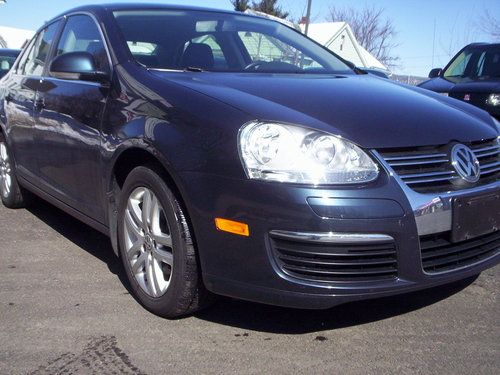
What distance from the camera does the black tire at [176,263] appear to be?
2.91 meters

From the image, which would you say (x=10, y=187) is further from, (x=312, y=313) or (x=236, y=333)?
(x=312, y=313)

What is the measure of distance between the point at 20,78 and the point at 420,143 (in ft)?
11.8

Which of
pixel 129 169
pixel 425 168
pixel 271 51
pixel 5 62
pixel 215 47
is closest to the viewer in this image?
pixel 425 168

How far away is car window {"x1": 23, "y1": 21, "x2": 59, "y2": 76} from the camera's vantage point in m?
4.78

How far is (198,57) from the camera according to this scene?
12.4ft

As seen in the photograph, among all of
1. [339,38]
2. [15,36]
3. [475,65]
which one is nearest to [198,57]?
[475,65]

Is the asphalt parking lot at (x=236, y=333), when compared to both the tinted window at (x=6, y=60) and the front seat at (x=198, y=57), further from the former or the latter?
the tinted window at (x=6, y=60)

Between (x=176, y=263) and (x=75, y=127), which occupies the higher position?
(x=75, y=127)

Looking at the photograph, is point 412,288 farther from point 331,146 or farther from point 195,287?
point 195,287

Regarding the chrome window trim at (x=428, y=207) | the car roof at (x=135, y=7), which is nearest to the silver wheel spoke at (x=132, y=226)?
the chrome window trim at (x=428, y=207)

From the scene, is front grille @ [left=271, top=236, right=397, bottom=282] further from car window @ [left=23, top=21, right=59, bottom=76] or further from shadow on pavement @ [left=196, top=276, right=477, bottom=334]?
car window @ [left=23, top=21, right=59, bottom=76]

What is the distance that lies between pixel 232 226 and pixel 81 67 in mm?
1565

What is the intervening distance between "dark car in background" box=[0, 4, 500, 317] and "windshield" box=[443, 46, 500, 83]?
17.6ft

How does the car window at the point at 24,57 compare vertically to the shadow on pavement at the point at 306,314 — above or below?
above
